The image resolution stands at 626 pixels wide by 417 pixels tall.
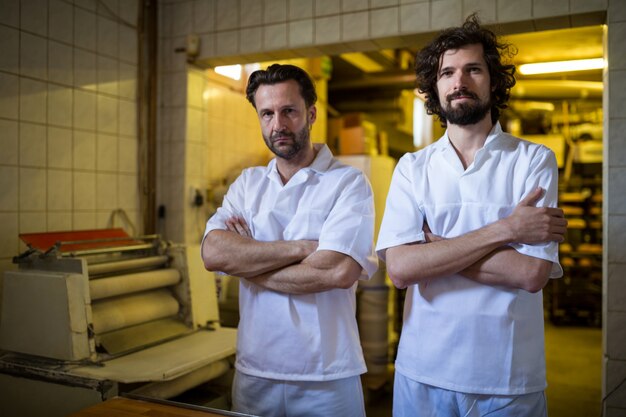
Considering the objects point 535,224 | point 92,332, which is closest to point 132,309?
point 92,332

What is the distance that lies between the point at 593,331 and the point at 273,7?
6415 mm

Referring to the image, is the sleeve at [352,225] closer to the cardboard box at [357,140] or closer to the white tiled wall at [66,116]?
the white tiled wall at [66,116]

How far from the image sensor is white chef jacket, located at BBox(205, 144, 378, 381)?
197 centimetres

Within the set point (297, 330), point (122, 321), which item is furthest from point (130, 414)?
point (122, 321)

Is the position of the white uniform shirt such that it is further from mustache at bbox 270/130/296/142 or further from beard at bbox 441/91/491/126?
mustache at bbox 270/130/296/142

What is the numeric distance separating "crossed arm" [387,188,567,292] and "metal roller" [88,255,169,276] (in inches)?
59.9

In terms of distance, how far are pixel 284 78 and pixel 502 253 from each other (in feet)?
3.34

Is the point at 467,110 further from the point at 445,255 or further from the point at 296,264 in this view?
the point at 296,264

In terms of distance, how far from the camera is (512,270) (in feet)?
5.32

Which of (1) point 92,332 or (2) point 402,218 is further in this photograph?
(1) point 92,332

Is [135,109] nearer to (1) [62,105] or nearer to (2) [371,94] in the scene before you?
(1) [62,105]

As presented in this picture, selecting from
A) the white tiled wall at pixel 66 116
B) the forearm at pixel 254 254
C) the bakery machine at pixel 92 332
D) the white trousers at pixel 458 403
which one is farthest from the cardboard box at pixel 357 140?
the white trousers at pixel 458 403

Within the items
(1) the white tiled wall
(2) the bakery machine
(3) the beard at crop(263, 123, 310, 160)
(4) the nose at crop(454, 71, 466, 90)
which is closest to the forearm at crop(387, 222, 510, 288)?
(4) the nose at crop(454, 71, 466, 90)

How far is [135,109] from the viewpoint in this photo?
3.64m
